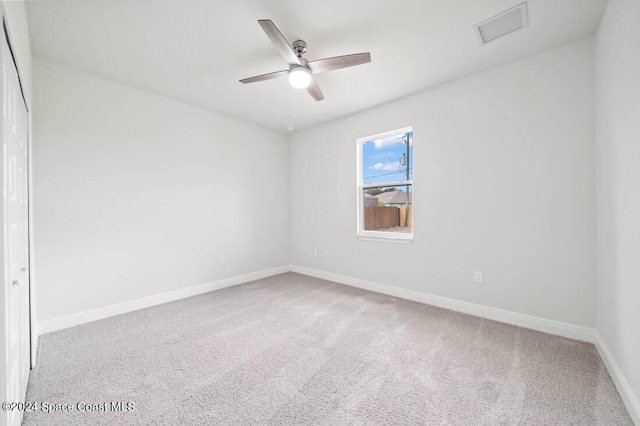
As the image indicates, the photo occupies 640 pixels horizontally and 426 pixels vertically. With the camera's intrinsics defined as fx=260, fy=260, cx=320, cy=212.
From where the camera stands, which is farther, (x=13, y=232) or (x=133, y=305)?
(x=133, y=305)

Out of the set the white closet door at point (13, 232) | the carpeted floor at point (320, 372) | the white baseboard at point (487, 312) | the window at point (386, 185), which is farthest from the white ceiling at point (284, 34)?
the carpeted floor at point (320, 372)

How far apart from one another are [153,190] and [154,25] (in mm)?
1855

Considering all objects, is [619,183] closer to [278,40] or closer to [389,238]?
[389,238]

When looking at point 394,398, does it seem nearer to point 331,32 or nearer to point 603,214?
point 603,214

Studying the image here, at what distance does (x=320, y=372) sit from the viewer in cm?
189

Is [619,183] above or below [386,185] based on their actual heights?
below

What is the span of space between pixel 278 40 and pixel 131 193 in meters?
2.47

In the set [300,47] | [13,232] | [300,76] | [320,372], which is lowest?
[320,372]

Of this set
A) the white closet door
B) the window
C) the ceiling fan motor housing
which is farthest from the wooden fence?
the white closet door

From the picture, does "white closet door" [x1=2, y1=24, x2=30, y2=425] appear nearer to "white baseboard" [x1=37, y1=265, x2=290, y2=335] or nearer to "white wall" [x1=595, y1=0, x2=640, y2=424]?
"white baseboard" [x1=37, y1=265, x2=290, y2=335]

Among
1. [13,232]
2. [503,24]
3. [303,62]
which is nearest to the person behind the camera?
[13,232]

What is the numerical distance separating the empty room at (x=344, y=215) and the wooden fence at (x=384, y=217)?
3cm

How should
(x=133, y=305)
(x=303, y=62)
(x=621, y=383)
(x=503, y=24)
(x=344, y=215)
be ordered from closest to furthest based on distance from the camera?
(x=621, y=383)
(x=503, y=24)
(x=303, y=62)
(x=133, y=305)
(x=344, y=215)

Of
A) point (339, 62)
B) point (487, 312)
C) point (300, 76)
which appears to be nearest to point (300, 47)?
point (300, 76)
